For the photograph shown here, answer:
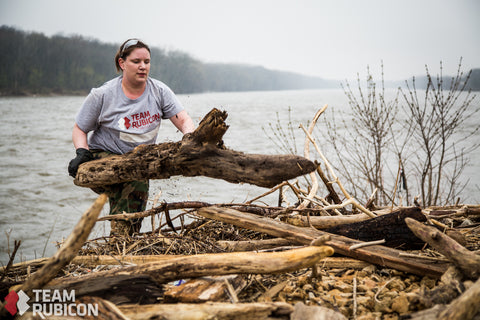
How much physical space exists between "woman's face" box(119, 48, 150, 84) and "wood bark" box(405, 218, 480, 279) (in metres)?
2.70

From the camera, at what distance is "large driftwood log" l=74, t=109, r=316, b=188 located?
7.05 ft

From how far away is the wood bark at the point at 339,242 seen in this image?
211 cm

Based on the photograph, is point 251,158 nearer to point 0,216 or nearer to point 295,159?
point 295,159

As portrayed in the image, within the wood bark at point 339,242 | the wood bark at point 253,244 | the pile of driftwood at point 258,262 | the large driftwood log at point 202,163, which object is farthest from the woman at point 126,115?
the wood bark at point 339,242

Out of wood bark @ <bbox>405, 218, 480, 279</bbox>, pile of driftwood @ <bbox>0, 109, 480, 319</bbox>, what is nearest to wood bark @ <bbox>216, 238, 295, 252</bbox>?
pile of driftwood @ <bbox>0, 109, 480, 319</bbox>

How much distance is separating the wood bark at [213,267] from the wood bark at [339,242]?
417mm

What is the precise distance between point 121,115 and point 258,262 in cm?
228

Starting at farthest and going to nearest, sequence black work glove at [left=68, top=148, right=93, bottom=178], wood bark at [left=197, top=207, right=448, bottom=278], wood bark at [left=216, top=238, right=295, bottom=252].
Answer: black work glove at [left=68, top=148, right=93, bottom=178] < wood bark at [left=216, top=238, right=295, bottom=252] < wood bark at [left=197, top=207, right=448, bottom=278]

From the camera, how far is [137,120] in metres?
3.60

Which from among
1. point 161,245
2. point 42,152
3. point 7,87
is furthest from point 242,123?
point 7,87

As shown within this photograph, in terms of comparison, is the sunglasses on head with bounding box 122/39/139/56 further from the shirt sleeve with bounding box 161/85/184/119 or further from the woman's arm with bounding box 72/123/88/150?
the woman's arm with bounding box 72/123/88/150

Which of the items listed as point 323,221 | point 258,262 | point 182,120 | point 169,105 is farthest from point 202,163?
point 169,105

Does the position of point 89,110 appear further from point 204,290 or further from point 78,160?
point 204,290

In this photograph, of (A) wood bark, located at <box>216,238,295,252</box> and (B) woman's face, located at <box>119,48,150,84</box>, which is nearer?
(A) wood bark, located at <box>216,238,295,252</box>
